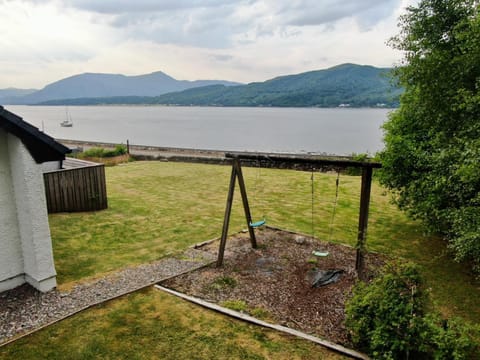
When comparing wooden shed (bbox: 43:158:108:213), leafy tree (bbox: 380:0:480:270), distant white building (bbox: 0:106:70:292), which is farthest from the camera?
wooden shed (bbox: 43:158:108:213)

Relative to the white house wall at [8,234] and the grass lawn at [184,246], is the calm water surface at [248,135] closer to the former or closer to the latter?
the grass lawn at [184,246]

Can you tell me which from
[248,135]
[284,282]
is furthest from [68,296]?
[248,135]

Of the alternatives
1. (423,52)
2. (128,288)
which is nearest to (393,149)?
(423,52)

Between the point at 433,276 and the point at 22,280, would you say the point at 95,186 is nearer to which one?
the point at 22,280

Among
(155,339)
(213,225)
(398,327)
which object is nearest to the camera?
(398,327)

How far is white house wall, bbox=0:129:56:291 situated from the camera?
5.50m

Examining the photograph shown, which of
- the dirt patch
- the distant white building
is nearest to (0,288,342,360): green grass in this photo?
the dirt patch

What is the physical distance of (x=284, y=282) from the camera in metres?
6.45

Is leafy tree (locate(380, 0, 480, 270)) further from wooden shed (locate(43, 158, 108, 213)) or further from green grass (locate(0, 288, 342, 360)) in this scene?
wooden shed (locate(43, 158, 108, 213))

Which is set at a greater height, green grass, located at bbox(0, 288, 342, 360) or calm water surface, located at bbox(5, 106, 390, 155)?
green grass, located at bbox(0, 288, 342, 360)

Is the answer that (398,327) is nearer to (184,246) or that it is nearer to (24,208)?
(184,246)

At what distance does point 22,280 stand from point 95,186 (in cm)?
559

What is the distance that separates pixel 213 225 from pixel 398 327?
6537 millimetres

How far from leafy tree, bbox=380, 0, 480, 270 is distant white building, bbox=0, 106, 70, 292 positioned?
658 centimetres
